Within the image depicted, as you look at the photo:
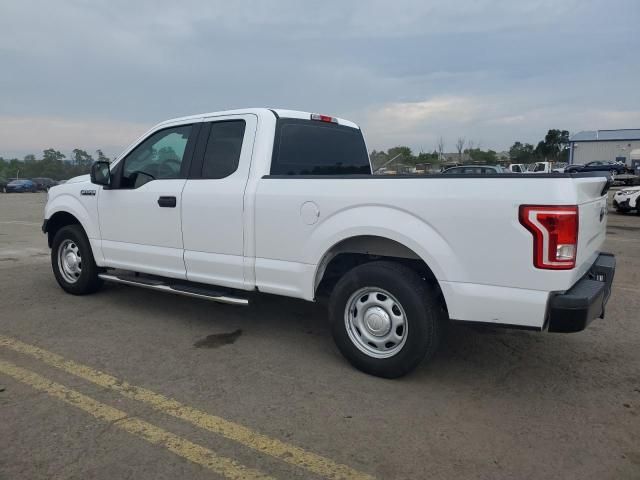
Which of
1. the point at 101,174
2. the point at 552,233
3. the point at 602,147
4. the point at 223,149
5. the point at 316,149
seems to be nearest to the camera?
the point at 552,233

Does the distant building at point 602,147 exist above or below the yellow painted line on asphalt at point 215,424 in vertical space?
above

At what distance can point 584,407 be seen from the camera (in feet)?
10.9

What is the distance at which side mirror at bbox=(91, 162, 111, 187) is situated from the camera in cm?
518

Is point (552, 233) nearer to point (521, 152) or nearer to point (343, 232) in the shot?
point (343, 232)

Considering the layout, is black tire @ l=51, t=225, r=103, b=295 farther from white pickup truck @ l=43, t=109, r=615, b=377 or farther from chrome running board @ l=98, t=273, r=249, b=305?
chrome running board @ l=98, t=273, r=249, b=305

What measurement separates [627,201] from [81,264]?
16180mm

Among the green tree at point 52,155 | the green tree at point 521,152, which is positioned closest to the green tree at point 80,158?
the green tree at point 52,155

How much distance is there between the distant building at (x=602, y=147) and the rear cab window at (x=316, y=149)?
226 feet

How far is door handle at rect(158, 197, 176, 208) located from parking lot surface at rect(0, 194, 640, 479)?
46.1 inches

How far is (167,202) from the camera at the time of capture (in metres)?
4.70

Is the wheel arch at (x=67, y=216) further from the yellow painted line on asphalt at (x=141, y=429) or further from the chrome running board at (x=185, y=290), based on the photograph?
the yellow painted line on asphalt at (x=141, y=429)

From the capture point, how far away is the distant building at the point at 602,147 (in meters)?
65.7

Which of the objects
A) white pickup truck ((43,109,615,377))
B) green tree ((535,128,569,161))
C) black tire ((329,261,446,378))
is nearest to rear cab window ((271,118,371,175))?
white pickup truck ((43,109,615,377))

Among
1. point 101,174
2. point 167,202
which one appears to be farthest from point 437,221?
point 101,174
